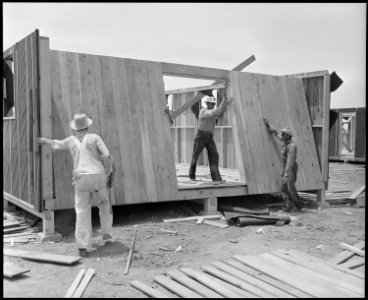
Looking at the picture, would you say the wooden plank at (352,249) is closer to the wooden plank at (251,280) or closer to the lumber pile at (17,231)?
the wooden plank at (251,280)

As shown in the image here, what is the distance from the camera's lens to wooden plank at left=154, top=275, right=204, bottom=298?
15.6 ft

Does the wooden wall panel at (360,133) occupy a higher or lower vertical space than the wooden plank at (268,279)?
higher

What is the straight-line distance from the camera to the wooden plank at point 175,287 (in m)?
4.74

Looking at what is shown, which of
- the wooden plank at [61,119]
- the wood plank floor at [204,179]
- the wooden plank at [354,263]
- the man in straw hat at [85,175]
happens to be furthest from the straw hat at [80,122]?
the wooden plank at [354,263]

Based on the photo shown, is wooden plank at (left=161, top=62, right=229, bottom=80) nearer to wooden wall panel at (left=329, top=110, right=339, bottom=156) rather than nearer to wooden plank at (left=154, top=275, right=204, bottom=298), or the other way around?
wooden plank at (left=154, top=275, right=204, bottom=298)

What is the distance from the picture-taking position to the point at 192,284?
5.02 m

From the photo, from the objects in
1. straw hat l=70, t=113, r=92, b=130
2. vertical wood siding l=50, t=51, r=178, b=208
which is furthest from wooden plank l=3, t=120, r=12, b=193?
straw hat l=70, t=113, r=92, b=130

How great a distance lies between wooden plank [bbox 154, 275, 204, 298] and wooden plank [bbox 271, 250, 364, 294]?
176 cm

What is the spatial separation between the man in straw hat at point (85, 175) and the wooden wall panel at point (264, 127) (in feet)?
13.5

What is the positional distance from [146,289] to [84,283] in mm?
787

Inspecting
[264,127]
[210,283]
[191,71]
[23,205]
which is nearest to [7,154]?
[23,205]

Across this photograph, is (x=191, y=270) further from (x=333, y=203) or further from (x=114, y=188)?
(x=333, y=203)

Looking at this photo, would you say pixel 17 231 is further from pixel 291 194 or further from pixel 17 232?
pixel 291 194

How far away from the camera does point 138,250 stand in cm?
662
